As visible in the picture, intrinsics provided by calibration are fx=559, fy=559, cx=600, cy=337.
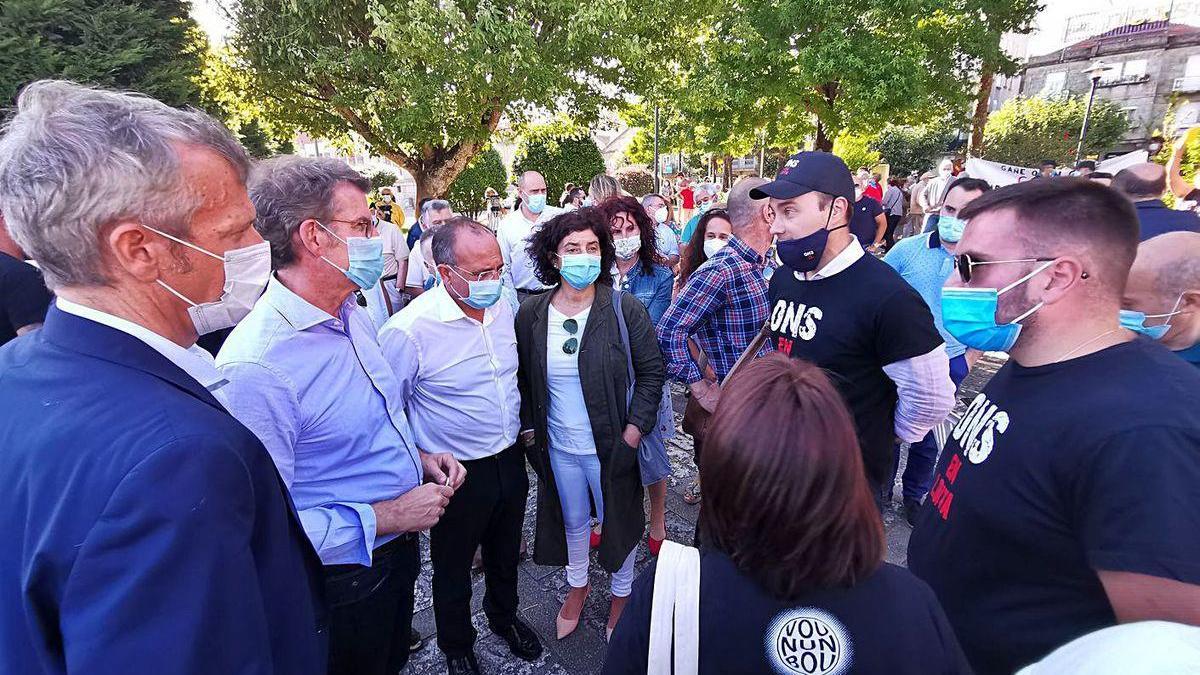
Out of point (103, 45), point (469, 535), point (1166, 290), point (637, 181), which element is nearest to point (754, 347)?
point (1166, 290)

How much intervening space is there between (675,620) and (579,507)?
197 centimetres

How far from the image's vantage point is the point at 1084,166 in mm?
10758

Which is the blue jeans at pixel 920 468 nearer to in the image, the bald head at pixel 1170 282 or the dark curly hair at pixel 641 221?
the bald head at pixel 1170 282

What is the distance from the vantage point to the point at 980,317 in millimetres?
1785

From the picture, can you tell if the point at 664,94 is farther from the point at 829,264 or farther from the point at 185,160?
the point at 185,160

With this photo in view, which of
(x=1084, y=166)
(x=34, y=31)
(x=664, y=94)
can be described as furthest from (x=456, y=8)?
(x=1084, y=166)

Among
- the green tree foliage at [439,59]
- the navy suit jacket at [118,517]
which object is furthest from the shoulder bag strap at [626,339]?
the green tree foliage at [439,59]

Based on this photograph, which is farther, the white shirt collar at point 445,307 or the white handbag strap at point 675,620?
the white shirt collar at point 445,307

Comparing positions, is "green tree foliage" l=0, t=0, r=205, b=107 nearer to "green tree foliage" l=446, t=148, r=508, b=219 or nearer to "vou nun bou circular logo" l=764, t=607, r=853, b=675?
"green tree foliage" l=446, t=148, r=508, b=219

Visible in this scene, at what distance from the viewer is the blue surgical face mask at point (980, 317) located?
1.69 meters

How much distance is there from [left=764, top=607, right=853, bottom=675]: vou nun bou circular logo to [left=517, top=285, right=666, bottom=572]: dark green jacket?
1.83 m

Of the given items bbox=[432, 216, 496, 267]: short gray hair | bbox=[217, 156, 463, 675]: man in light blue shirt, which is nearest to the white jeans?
bbox=[217, 156, 463, 675]: man in light blue shirt

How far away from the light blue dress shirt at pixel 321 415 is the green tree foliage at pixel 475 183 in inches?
685

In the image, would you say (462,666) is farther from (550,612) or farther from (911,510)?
(911,510)
